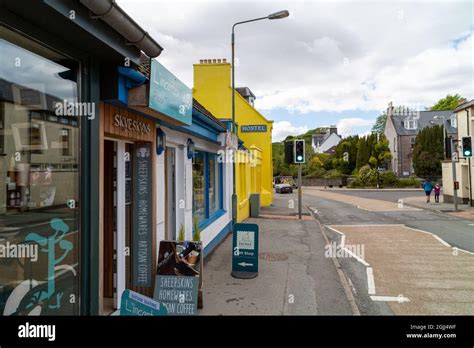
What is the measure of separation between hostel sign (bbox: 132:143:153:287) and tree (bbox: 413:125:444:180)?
47.0 meters

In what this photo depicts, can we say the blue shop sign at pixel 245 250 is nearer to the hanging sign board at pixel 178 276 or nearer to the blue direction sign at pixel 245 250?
the blue direction sign at pixel 245 250

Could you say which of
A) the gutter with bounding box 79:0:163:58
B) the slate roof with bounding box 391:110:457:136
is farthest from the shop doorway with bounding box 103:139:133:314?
the slate roof with bounding box 391:110:457:136

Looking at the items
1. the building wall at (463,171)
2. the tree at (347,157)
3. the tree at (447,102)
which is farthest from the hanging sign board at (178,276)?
the tree at (447,102)

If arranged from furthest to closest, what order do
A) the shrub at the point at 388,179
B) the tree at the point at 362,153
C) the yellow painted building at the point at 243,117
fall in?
the tree at the point at 362,153, the shrub at the point at 388,179, the yellow painted building at the point at 243,117

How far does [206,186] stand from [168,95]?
5.02 m

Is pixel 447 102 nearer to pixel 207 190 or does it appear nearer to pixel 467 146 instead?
pixel 467 146

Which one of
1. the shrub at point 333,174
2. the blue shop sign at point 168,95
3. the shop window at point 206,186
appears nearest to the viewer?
the blue shop sign at point 168,95

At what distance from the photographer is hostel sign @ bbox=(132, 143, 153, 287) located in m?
5.12

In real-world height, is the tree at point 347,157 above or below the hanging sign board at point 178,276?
above

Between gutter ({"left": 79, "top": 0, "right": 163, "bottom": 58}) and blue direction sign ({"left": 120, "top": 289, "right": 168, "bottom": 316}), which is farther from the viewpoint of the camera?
blue direction sign ({"left": 120, "top": 289, "right": 168, "bottom": 316})

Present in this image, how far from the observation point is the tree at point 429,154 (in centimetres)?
4353

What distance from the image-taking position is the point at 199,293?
5074mm

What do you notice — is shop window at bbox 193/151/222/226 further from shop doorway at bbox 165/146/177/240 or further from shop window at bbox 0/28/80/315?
shop window at bbox 0/28/80/315
